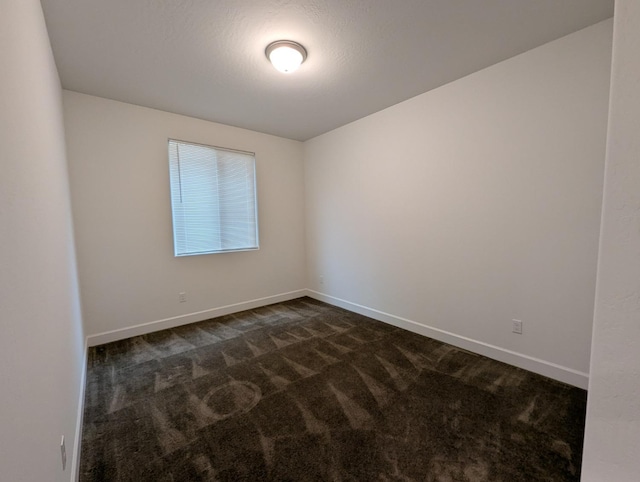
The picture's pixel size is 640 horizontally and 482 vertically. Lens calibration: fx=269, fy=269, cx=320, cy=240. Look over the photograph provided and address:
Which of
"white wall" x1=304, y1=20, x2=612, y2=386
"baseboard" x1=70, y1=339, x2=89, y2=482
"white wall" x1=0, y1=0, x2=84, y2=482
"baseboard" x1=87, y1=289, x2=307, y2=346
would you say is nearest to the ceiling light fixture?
"white wall" x1=0, y1=0, x2=84, y2=482

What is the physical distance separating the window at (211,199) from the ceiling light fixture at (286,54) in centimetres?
184

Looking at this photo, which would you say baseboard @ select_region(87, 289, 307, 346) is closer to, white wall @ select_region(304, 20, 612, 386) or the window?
the window

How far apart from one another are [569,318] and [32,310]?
3.23m

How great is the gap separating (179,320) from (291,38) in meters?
3.37

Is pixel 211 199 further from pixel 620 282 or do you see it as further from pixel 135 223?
pixel 620 282

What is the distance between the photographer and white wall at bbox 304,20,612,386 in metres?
2.03

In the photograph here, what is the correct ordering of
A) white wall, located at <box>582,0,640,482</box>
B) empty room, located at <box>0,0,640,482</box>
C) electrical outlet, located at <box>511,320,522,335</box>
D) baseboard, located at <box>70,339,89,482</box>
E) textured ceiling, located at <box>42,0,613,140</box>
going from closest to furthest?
white wall, located at <box>582,0,640,482</box> < empty room, located at <box>0,0,640,482</box> < baseboard, located at <box>70,339,89,482</box> < textured ceiling, located at <box>42,0,613,140</box> < electrical outlet, located at <box>511,320,522,335</box>

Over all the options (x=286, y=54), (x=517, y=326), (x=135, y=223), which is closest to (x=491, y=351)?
(x=517, y=326)

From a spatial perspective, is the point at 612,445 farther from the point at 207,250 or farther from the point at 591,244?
the point at 207,250

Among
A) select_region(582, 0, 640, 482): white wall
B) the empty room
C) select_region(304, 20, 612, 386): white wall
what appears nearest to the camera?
select_region(582, 0, 640, 482): white wall

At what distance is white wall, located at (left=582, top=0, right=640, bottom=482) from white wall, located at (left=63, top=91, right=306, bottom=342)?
3770 millimetres

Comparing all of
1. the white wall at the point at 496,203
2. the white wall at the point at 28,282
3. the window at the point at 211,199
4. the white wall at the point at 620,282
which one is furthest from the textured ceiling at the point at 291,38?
the white wall at the point at 620,282

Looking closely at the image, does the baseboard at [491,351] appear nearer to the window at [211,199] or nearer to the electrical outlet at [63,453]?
the window at [211,199]

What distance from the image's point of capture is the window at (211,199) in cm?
343
